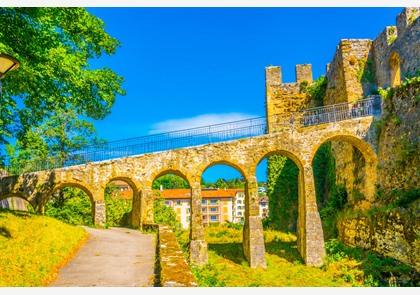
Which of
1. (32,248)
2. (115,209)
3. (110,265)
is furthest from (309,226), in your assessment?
(115,209)

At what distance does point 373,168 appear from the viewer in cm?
2434

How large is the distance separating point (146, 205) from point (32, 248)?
11939 millimetres

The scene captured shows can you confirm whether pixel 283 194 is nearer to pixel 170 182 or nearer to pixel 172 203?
pixel 172 203

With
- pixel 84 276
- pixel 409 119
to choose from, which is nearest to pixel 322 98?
pixel 409 119

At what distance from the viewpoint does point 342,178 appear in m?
28.2

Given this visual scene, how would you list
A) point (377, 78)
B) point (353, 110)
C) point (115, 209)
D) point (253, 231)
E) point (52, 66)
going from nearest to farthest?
point (52, 66)
point (253, 231)
point (353, 110)
point (377, 78)
point (115, 209)

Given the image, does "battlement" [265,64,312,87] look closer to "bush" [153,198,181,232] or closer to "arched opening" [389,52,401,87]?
"arched opening" [389,52,401,87]

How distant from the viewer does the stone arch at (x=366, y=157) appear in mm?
24172

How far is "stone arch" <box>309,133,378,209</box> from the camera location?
79.3 ft

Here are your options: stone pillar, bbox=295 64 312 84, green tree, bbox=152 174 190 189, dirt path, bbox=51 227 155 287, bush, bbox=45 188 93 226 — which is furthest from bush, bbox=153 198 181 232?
green tree, bbox=152 174 190 189

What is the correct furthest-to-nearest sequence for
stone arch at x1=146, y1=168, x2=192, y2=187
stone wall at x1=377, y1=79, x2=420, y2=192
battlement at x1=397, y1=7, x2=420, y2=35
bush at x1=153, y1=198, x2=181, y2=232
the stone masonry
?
bush at x1=153, y1=198, x2=181, y2=232
battlement at x1=397, y1=7, x2=420, y2=35
stone arch at x1=146, y1=168, x2=192, y2=187
the stone masonry
stone wall at x1=377, y1=79, x2=420, y2=192

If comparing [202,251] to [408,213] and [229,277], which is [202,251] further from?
[408,213]

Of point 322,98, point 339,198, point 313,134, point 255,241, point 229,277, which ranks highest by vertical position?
point 322,98
